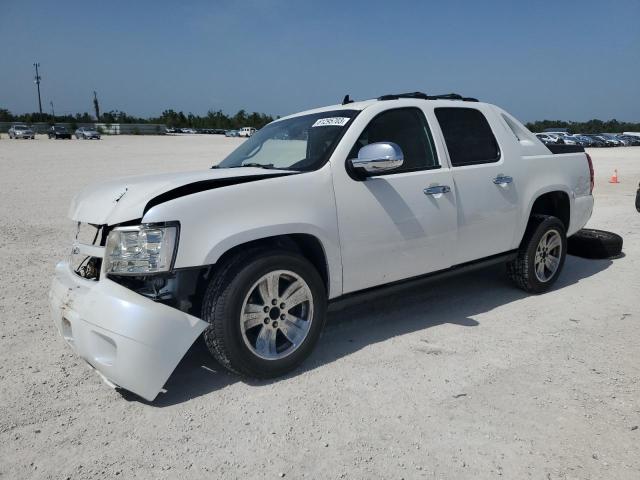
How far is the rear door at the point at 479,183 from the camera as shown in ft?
14.4

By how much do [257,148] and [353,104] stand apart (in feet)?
2.92

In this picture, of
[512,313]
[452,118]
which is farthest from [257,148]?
[512,313]

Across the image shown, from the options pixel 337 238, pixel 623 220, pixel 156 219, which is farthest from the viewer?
pixel 623 220

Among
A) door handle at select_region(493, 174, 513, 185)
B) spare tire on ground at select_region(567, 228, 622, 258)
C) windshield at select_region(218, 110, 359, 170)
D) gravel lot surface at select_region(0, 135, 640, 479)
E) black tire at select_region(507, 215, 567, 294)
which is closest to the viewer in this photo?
gravel lot surface at select_region(0, 135, 640, 479)

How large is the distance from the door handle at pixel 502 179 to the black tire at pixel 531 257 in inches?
25.0

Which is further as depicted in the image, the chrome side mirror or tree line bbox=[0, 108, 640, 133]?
tree line bbox=[0, 108, 640, 133]

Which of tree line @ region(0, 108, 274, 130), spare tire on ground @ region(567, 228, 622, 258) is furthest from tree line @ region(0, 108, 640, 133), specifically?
spare tire on ground @ region(567, 228, 622, 258)

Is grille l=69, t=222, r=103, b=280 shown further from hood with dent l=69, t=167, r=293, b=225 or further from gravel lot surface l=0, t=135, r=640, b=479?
gravel lot surface l=0, t=135, r=640, b=479

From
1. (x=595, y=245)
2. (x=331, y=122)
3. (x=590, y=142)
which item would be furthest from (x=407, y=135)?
(x=590, y=142)

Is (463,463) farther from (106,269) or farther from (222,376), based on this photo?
(106,269)

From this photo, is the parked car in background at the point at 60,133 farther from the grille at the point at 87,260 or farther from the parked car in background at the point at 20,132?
the grille at the point at 87,260

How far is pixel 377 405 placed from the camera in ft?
10.2

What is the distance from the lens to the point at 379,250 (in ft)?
12.6

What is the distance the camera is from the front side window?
4031 millimetres
